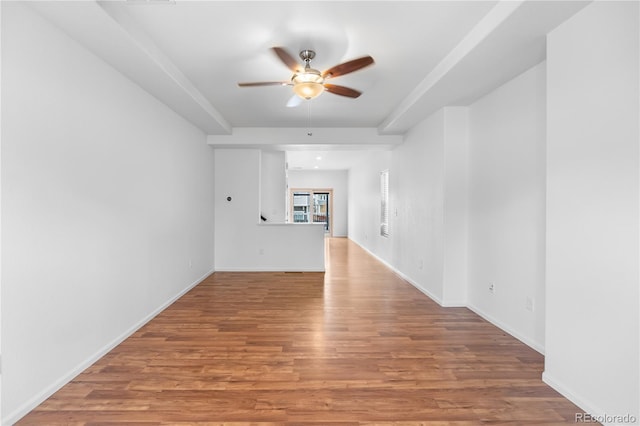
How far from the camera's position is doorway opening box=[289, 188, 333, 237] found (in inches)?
475

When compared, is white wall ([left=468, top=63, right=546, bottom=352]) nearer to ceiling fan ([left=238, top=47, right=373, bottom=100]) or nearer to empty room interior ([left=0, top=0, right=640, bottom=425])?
empty room interior ([left=0, top=0, right=640, bottom=425])

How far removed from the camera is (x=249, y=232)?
19.8 ft

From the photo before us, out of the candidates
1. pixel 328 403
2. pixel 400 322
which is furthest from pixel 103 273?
pixel 400 322

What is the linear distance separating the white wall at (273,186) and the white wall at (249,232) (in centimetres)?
79

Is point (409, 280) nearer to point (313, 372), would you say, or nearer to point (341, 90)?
point (313, 372)

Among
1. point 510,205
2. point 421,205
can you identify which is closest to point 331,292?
point 421,205

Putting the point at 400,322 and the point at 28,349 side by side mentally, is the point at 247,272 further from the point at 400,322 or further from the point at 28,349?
the point at 28,349

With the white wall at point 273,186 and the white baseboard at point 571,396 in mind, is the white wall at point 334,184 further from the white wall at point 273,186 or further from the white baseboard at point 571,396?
the white baseboard at point 571,396

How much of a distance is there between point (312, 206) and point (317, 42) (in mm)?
9555

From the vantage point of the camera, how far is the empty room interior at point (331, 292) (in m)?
1.82

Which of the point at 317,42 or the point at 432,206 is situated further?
the point at 432,206

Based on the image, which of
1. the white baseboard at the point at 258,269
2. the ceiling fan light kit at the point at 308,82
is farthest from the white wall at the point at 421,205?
the ceiling fan light kit at the point at 308,82

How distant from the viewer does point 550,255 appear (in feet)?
7.14

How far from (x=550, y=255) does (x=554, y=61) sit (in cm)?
133
